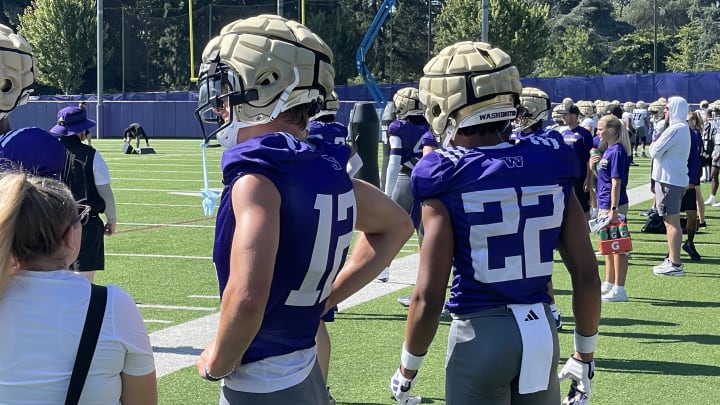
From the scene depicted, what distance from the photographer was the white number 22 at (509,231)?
3.59 metres

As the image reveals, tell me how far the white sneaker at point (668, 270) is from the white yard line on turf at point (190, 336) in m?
2.87

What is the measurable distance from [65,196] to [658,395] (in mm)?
4814

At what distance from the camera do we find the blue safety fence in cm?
3903

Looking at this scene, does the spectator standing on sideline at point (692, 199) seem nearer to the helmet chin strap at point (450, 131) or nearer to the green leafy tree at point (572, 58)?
the helmet chin strap at point (450, 131)

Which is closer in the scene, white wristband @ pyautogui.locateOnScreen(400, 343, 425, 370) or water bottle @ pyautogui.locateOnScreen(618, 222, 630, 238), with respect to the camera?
white wristband @ pyautogui.locateOnScreen(400, 343, 425, 370)

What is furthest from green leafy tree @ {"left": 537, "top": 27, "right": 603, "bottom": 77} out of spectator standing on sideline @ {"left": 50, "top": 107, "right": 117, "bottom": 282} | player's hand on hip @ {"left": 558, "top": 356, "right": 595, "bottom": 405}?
player's hand on hip @ {"left": 558, "top": 356, "right": 595, "bottom": 405}

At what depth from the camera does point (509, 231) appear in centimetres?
362

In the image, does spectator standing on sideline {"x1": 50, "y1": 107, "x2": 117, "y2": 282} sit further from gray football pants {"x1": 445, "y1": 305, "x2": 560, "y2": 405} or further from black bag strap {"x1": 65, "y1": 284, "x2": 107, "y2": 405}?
black bag strap {"x1": 65, "y1": 284, "x2": 107, "y2": 405}

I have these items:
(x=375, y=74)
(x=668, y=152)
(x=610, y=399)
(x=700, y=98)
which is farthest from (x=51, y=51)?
(x=610, y=399)

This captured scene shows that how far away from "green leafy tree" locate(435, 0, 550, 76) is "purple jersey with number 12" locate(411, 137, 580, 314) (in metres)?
51.3

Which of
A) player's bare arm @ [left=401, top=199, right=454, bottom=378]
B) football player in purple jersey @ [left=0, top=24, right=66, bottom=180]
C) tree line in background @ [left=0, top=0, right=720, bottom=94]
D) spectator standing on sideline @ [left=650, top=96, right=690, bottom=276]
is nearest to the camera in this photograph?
player's bare arm @ [left=401, top=199, right=454, bottom=378]

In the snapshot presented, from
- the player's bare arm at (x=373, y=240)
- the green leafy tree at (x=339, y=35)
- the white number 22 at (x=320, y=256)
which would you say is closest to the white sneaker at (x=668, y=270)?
the player's bare arm at (x=373, y=240)

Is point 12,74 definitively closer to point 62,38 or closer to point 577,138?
point 577,138

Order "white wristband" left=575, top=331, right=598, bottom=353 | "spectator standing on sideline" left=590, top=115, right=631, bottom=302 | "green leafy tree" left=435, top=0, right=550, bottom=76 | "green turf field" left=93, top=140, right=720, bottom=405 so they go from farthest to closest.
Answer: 1. "green leafy tree" left=435, top=0, right=550, bottom=76
2. "spectator standing on sideline" left=590, top=115, right=631, bottom=302
3. "green turf field" left=93, top=140, right=720, bottom=405
4. "white wristband" left=575, top=331, right=598, bottom=353
